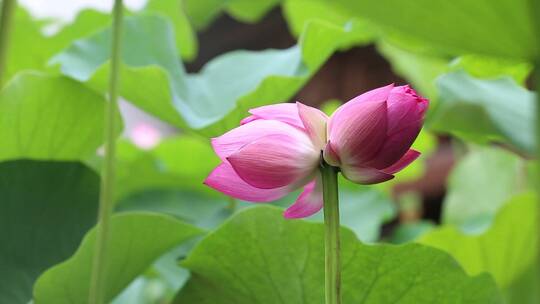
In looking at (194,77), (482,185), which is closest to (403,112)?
(194,77)

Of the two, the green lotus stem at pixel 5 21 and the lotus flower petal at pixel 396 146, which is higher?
the green lotus stem at pixel 5 21

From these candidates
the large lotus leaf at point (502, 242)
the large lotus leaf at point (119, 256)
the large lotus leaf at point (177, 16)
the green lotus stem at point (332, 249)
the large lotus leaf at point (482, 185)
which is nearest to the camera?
the green lotus stem at point (332, 249)

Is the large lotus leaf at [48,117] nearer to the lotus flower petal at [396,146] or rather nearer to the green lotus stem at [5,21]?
the green lotus stem at [5,21]

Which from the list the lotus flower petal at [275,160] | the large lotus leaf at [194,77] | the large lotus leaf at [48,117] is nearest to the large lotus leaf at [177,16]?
the large lotus leaf at [194,77]

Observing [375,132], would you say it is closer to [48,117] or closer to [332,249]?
[332,249]

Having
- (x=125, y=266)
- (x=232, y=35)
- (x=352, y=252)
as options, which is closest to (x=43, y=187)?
(x=125, y=266)

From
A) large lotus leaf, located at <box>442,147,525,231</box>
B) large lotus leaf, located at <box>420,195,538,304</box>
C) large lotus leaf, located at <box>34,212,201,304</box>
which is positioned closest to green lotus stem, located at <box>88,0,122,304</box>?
large lotus leaf, located at <box>34,212,201,304</box>
